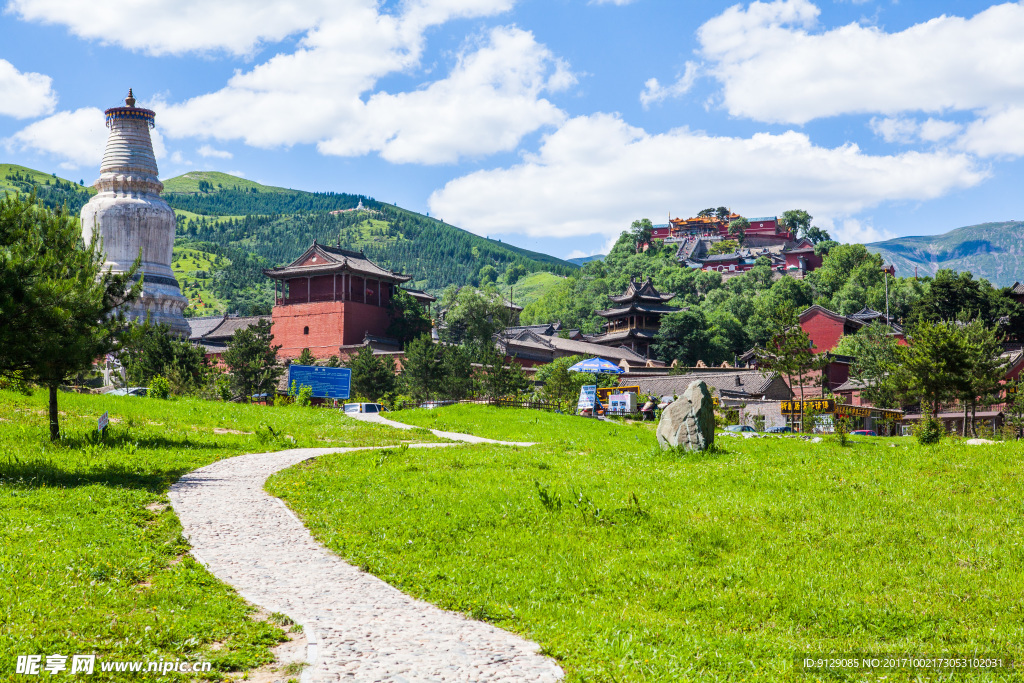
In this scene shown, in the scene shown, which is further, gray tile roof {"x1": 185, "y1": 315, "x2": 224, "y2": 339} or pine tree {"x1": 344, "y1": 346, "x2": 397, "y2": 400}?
gray tile roof {"x1": 185, "y1": 315, "x2": 224, "y2": 339}

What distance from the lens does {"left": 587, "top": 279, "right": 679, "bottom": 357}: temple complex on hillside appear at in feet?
281

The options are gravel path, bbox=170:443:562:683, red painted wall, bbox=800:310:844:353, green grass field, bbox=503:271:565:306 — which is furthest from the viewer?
green grass field, bbox=503:271:565:306

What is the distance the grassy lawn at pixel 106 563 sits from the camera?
6707 millimetres

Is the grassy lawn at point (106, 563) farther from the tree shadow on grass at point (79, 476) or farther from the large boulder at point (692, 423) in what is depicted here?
the large boulder at point (692, 423)

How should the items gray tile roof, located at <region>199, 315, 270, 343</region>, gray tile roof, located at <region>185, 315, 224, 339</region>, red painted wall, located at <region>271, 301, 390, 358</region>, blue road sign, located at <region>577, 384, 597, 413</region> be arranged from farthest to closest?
gray tile roof, located at <region>185, 315, 224, 339</region> → gray tile roof, located at <region>199, 315, 270, 343</region> → red painted wall, located at <region>271, 301, 390, 358</region> → blue road sign, located at <region>577, 384, 597, 413</region>

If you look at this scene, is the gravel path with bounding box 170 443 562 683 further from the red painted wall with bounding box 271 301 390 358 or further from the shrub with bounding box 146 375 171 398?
the red painted wall with bounding box 271 301 390 358

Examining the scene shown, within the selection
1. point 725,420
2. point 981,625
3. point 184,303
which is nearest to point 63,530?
point 981,625

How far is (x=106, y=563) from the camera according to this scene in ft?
28.4

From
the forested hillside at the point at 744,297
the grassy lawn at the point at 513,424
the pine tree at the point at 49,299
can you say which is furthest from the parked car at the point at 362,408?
the forested hillside at the point at 744,297

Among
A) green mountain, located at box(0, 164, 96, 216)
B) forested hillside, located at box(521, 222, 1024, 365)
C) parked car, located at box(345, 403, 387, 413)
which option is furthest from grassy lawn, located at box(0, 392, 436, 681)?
green mountain, located at box(0, 164, 96, 216)

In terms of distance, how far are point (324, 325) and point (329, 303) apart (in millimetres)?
1681

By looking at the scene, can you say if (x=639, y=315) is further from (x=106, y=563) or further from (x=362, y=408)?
(x=106, y=563)

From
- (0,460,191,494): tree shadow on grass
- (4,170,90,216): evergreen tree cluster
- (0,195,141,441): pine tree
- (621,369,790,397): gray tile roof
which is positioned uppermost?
(4,170,90,216): evergreen tree cluster

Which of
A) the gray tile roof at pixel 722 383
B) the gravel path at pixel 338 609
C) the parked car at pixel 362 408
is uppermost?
the gray tile roof at pixel 722 383
